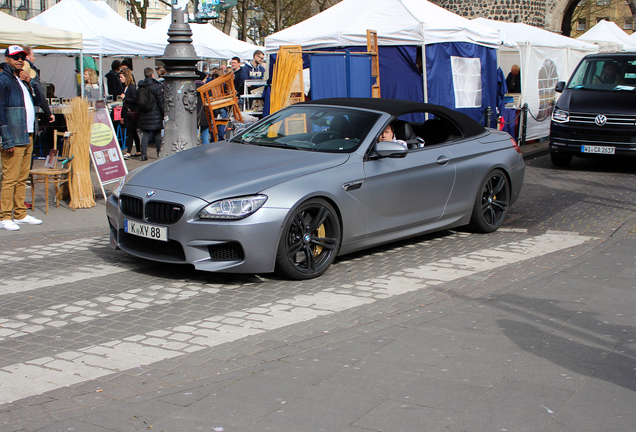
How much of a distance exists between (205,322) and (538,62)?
1610cm

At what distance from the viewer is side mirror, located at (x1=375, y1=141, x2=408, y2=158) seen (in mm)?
6738

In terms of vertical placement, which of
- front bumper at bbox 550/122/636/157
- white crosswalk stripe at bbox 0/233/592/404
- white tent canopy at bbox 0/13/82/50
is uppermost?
white tent canopy at bbox 0/13/82/50

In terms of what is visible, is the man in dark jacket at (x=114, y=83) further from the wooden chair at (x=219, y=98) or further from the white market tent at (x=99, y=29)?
the wooden chair at (x=219, y=98)

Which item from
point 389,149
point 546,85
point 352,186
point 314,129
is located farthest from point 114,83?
point 352,186

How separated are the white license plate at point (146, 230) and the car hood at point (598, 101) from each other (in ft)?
33.9

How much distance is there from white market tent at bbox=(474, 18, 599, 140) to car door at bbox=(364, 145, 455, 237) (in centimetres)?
1192

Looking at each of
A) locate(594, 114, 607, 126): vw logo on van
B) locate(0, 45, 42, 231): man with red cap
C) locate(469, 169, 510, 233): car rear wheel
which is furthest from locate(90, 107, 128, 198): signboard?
locate(594, 114, 607, 126): vw logo on van

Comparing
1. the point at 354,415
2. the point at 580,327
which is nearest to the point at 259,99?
the point at 580,327

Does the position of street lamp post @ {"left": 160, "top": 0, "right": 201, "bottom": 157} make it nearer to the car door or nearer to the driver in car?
the driver in car

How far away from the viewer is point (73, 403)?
375 cm

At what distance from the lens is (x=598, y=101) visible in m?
13.9

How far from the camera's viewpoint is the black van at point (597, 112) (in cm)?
1341

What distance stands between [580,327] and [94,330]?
11.0ft

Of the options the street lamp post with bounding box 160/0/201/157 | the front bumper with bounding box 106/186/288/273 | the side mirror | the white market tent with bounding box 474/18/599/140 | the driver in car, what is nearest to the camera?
the front bumper with bounding box 106/186/288/273
